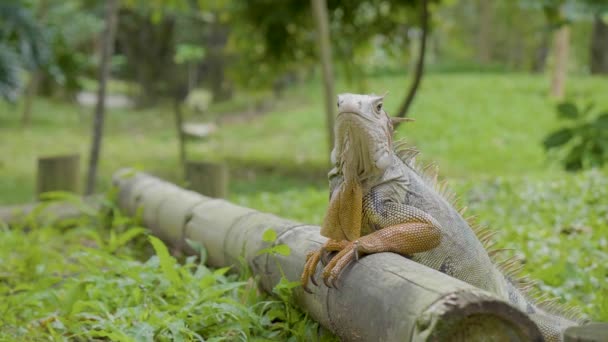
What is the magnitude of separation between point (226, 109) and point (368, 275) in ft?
56.4

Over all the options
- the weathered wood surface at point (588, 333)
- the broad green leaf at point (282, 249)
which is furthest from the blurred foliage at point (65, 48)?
the weathered wood surface at point (588, 333)

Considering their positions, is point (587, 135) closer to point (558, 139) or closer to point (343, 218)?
point (558, 139)

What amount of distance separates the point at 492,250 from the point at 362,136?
79 cm

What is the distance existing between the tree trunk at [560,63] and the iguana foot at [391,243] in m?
14.3

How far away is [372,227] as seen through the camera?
2.75 metres

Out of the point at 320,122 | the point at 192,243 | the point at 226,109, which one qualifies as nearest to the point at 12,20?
the point at 192,243

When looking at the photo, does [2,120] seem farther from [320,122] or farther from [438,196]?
[438,196]

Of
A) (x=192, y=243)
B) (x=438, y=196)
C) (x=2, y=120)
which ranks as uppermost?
(x=438, y=196)

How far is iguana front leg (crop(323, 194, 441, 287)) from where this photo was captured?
2.58 metres

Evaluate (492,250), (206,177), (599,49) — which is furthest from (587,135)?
(599,49)

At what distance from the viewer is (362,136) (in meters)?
2.58

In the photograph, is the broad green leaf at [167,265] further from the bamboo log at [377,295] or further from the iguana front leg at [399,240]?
the iguana front leg at [399,240]

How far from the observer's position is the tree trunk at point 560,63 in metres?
15.8

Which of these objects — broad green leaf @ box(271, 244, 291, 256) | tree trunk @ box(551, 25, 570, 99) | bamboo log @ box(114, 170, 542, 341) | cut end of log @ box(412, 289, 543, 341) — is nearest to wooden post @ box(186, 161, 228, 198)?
bamboo log @ box(114, 170, 542, 341)
